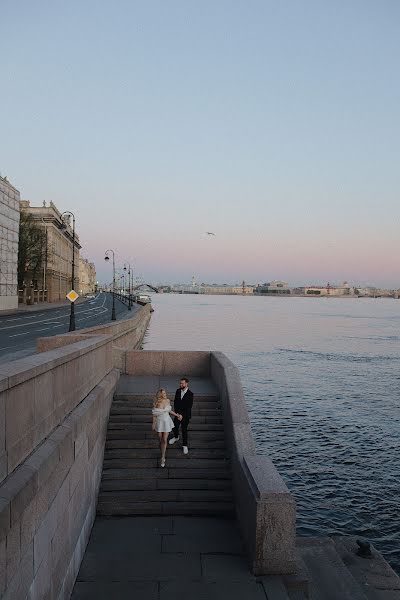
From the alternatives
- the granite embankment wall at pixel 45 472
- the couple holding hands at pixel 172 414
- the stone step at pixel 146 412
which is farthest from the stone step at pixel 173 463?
the stone step at pixel 146 412

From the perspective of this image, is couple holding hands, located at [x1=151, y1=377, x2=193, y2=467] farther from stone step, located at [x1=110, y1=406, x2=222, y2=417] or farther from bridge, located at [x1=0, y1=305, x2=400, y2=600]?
stone step, located at [x1=110, y1=406, x2=222, y2=417]

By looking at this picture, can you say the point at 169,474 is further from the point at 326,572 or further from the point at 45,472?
the point at 45,472

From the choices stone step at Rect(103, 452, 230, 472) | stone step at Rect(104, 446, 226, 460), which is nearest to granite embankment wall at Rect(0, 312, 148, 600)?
stone step at Rect(103, 452, 230, 472)

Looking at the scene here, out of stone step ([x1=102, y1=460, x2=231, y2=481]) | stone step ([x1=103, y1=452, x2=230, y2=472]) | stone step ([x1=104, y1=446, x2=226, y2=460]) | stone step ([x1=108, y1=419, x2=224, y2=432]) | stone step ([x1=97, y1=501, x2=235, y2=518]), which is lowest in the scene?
stone step ([x1=97, y1=501, x2=235, y2=518])

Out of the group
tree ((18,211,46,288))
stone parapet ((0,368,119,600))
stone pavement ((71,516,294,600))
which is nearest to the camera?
stone parapet ((0,368,119,600))

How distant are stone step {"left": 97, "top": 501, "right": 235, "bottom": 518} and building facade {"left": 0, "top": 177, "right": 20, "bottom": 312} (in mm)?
48500

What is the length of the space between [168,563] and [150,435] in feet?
14.9

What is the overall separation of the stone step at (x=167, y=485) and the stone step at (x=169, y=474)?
0.36 feet

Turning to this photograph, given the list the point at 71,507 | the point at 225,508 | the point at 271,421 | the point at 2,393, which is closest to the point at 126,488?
the point at 225,508

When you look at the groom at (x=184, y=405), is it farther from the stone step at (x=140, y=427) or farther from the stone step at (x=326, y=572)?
the stone step at (x=326, y=572)

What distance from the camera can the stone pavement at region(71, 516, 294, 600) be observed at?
8461 millimetres

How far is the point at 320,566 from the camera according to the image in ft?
34.8

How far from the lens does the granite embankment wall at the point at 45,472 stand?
20.0ft

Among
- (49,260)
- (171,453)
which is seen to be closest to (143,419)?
(171,453)
